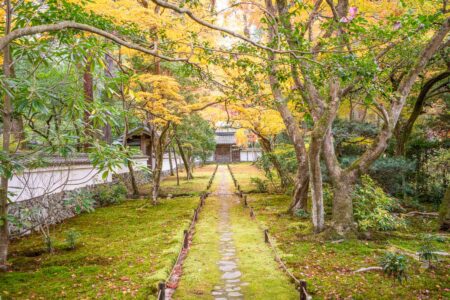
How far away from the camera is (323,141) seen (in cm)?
989

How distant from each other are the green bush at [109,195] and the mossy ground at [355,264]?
868 cm

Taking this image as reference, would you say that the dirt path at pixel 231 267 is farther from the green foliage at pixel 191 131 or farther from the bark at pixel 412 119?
the green foliage at pixel 191 131

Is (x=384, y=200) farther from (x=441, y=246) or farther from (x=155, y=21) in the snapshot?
(x=155, y=21)

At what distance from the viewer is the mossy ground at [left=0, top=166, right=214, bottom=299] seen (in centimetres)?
637

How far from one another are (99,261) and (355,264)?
5.56 m

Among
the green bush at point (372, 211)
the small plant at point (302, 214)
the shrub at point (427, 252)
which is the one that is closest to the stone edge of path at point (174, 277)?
the small plant at point (302, 214)

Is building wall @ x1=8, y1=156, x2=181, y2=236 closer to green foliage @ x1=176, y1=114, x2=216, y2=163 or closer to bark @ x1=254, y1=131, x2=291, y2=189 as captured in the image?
green foliage @ x1=176, y1=114, x2=216, y2=163

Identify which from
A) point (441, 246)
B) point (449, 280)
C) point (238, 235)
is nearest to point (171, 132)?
A: point (238, 235)

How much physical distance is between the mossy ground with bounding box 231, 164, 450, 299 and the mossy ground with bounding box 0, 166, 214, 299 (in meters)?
2.88

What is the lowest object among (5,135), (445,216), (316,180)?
(445,216)

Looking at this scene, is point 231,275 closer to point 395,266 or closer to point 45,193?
point 395,266

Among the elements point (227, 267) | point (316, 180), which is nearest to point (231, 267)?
point (227, 267)

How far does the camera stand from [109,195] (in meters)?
17.4

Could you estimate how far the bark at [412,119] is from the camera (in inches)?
546
